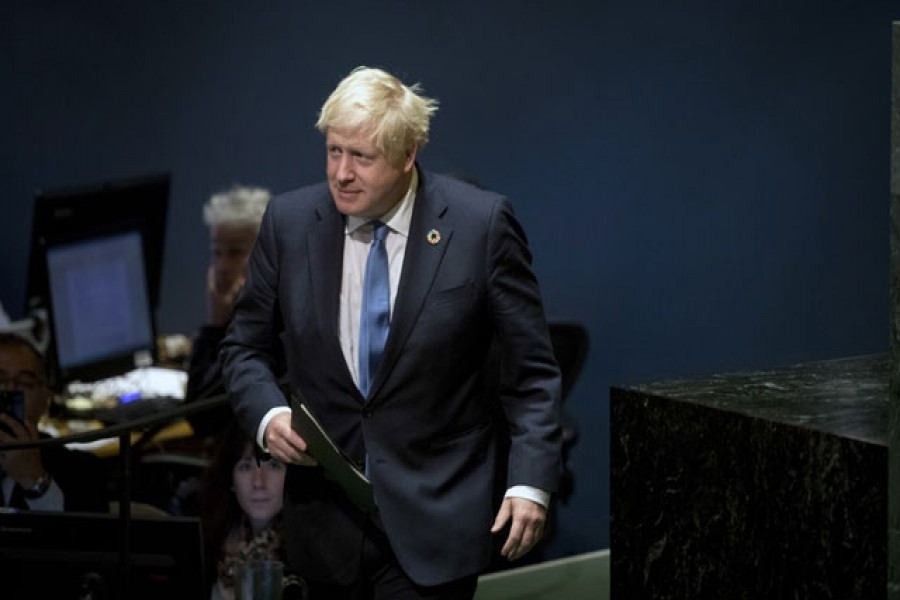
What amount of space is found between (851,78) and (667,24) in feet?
2.59

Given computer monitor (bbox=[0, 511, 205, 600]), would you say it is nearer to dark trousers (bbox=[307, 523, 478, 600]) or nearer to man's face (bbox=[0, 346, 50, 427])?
dark trousers (bbox=[307, 523, 478, 600])

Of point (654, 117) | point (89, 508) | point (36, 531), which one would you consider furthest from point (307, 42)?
point (36, 531)

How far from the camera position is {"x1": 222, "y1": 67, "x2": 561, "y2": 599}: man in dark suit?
2982mm

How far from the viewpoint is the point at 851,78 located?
6.82 m

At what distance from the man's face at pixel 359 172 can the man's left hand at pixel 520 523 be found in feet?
1.85

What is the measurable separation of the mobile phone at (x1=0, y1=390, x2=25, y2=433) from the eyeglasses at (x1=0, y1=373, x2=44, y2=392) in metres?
0.28

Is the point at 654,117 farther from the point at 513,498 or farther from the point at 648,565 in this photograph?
the point at 648,565

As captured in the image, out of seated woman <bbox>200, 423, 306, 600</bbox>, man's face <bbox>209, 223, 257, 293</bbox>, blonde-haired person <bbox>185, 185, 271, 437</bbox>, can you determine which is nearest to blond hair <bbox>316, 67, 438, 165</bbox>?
seated woman <bbox>200, 423, 306, 600</bbox>

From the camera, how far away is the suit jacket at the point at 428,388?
2990mm

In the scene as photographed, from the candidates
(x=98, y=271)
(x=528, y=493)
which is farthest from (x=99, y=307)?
(x=528, y=493)

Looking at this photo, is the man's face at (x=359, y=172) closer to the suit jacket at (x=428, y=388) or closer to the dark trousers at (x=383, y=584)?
the suit jacket at (x=428, y=388)

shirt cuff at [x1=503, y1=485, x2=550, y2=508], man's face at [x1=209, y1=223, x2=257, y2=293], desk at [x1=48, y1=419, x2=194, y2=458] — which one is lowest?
desk at [x1=48, y1=419, x2=194, y2=458]

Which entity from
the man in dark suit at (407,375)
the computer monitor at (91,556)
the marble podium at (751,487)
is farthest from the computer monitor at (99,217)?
the marble podium at (751,487)

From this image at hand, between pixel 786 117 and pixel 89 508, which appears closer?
pixel 89 508
